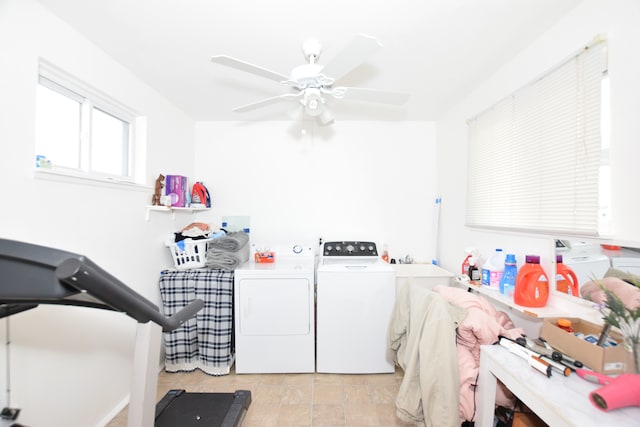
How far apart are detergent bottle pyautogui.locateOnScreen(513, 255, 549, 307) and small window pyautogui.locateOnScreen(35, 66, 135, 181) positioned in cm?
283

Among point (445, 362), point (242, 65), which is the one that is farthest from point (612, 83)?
point (242, 65)

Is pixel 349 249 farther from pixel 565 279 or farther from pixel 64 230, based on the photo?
pixel 64 230

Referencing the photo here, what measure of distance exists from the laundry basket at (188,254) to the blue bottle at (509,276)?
2469 mm

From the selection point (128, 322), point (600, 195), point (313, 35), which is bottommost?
point (128, 322)

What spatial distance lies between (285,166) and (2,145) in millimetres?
2194

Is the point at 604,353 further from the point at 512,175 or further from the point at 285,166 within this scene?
the point at 285,166

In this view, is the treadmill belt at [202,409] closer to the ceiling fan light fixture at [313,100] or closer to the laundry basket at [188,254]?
the laundry basket at [188,254]

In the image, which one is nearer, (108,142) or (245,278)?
(108,142)

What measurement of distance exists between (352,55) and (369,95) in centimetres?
46

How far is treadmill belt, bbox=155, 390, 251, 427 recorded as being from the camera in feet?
5.64

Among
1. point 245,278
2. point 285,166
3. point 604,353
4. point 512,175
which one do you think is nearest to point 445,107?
point 512,175

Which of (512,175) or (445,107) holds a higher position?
(445,107)

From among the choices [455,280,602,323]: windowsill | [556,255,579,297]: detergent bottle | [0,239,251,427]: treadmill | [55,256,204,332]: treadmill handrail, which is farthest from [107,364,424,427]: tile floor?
[55,256,204,332]: treadmill handrail

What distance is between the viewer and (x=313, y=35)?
5.44ft
